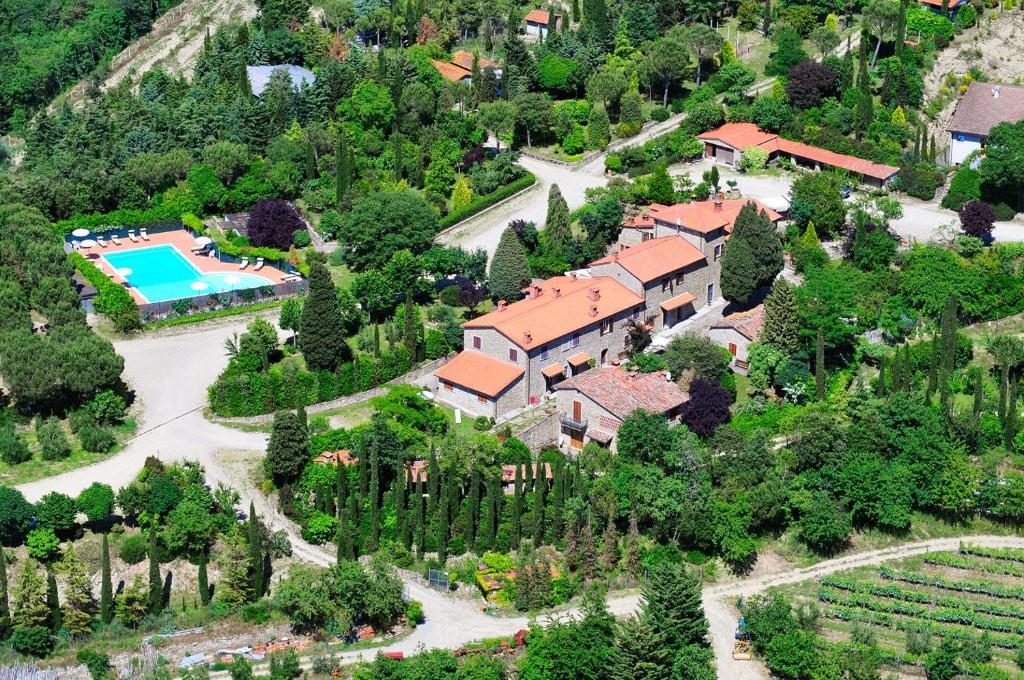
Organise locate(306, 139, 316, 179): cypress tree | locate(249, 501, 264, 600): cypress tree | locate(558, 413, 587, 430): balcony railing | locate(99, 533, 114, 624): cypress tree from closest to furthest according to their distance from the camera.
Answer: locate(99, 533, 114, 624): cypress tree → locate(249, 501, 264, 600): cypress tree → locate(558, 413, 587, 430): balcony railing → locate(306, 139, 316, 179): cypress tree

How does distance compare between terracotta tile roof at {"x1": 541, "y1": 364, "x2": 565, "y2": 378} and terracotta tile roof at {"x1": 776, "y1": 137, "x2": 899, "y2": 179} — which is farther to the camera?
terracotta tile roof at {"x1": 776, "y1": 137, "x2": 899, "y2": 179}

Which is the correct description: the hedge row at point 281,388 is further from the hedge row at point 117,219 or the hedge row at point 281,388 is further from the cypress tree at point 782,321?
the hedge row at point 117,219

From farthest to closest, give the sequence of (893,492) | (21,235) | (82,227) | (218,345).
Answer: (82,227) < (21,235) < (218,345) < (893,492)

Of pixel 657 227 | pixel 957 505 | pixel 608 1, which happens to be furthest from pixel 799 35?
pixel 957 505

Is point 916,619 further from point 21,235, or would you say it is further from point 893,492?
Answer: point 21,235

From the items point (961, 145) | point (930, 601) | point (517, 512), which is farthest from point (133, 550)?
point (961, 145)

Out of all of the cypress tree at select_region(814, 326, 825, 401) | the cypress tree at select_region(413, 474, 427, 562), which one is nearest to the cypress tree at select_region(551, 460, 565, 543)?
the cypress tree at select_region(413, 474, 427, 562)

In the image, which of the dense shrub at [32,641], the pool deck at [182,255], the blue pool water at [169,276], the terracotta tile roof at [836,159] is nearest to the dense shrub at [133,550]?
the dense shrub at [32,641]

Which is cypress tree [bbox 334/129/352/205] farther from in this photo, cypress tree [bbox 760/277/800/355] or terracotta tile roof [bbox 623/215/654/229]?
cypress tree [bbox 760/277/800/355]
